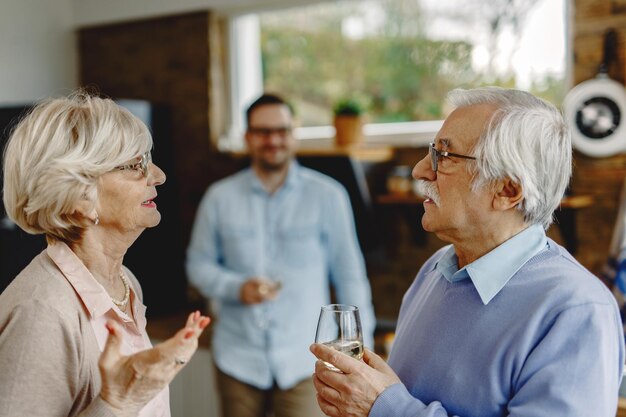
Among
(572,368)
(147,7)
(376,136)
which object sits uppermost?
(147,7)

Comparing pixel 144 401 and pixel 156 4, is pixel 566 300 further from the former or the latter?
pixel 156 4

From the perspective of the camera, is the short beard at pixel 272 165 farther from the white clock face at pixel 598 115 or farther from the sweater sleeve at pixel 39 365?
the sweater sleeve at pixel 39 365

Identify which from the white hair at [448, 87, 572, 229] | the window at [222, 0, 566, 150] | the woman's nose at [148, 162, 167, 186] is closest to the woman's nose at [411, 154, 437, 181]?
the white hair at [448, 87, 572, 229]

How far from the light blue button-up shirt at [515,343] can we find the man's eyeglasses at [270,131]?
4.40 feet

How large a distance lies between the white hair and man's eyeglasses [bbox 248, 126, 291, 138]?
1380 millimetres

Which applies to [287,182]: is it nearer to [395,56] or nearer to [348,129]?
[348,129]

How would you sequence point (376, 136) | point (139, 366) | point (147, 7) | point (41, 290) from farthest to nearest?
point (147, 7) < point (376, 136) < point (41, 290) < point (139, 366)

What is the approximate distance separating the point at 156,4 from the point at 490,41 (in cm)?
213

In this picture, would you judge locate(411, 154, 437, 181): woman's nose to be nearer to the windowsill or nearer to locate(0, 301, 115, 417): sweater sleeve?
locate(0, 301, 115, 417): sweater sleeve

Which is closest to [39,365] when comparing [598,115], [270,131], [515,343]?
[515,343]

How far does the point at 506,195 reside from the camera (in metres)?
1.32

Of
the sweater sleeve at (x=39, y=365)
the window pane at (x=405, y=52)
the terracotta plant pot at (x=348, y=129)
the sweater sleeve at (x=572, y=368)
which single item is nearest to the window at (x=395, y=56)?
the window pane at (x=405, y=52)

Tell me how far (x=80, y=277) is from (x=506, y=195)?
0.85 m

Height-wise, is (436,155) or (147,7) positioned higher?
(147,7)
